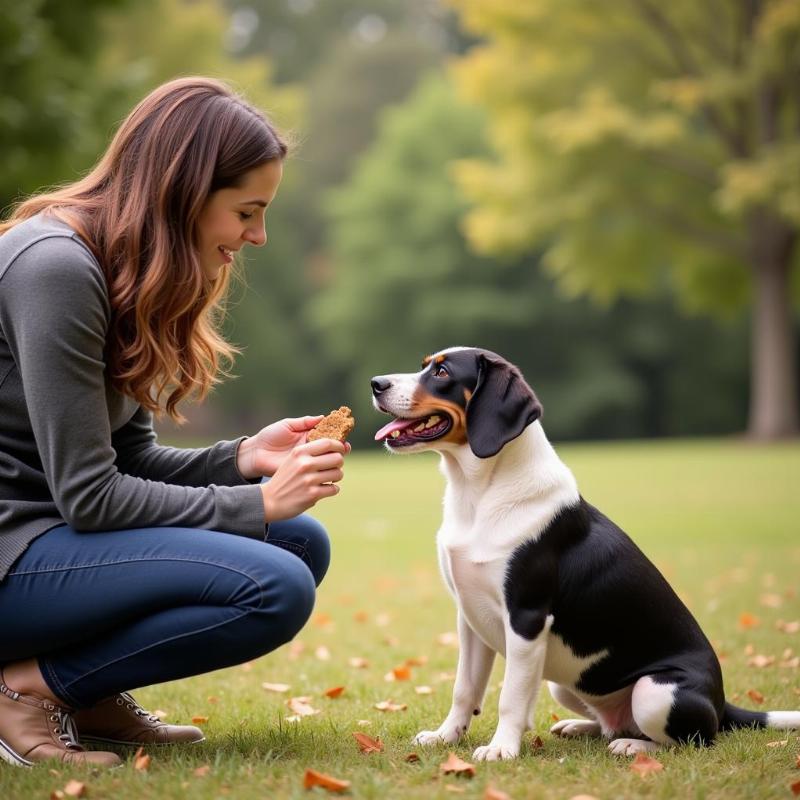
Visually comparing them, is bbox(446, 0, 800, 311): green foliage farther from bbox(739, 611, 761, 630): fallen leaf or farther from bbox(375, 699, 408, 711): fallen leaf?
bbox(375, 699, 408, 711): fallen leaf

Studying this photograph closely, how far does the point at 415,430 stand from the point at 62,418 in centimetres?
119

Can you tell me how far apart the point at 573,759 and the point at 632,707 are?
0.31 metres

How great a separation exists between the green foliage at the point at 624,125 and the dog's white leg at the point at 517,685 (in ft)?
63.8

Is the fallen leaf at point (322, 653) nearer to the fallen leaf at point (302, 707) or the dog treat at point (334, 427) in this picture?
the fallen leaf at point (302, 707)

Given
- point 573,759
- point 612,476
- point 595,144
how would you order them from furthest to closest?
point 595,144 < point 612,476 < point 573,759

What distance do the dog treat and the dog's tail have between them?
62.8 inches

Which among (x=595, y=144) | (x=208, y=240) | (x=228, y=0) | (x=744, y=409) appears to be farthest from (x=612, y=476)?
(x=228, y=0)

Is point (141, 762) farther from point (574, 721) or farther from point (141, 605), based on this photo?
point (574, 721)

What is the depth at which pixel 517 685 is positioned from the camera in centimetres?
343

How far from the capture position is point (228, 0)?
1804 inches

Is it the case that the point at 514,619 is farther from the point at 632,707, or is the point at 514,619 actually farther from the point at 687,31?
the point at 687,31

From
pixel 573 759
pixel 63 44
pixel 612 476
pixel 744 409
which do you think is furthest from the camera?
pixel 744 409

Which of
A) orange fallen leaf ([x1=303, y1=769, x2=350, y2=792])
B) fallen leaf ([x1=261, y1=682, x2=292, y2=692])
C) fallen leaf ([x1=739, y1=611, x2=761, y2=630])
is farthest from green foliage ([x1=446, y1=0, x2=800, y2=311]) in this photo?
orange fallen leaf ([x1=303, y1=769, x2=350, y2=792])

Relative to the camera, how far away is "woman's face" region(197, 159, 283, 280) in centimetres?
346
